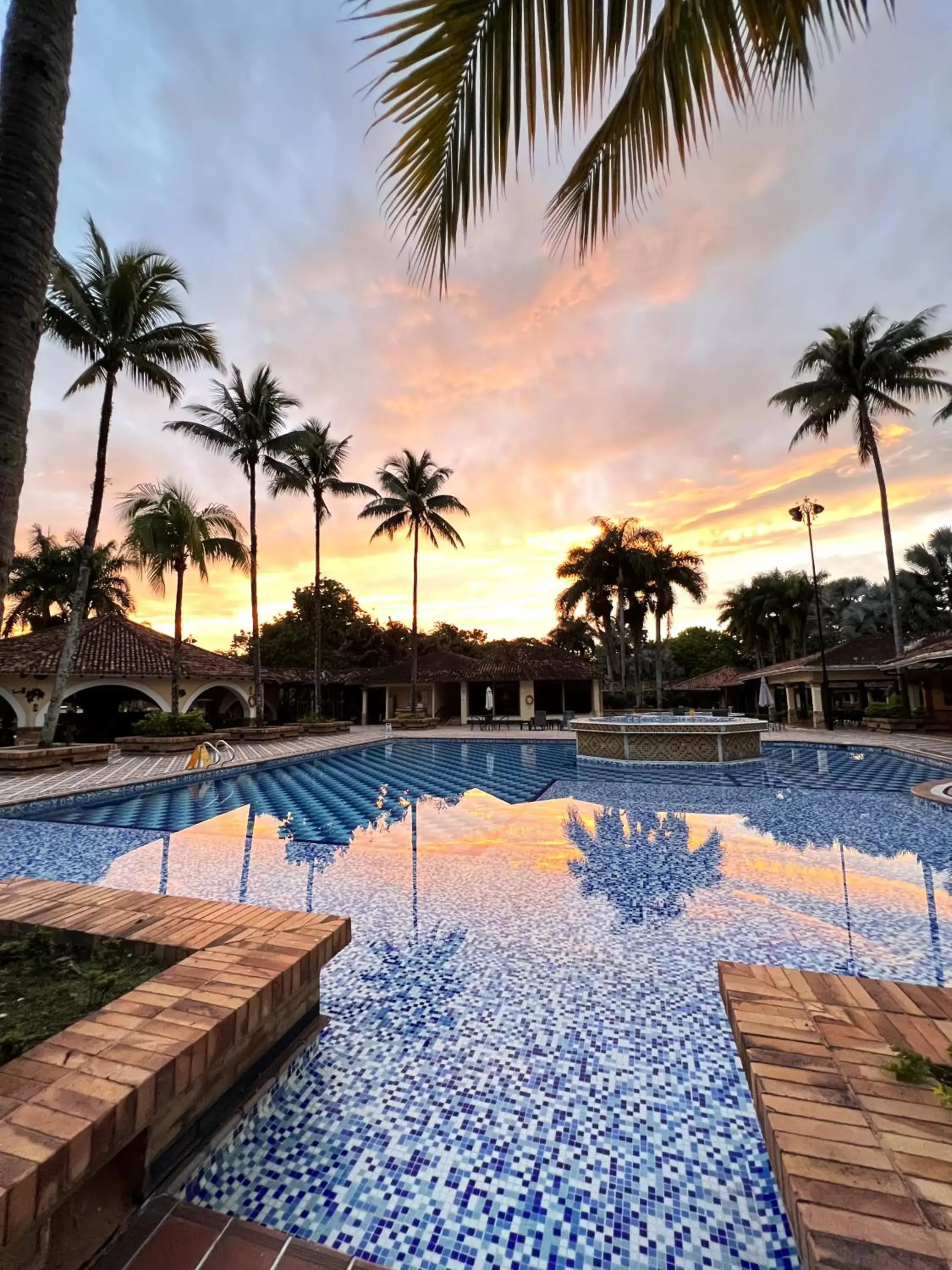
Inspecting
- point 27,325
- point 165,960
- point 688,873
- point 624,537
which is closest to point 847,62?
point 27,325

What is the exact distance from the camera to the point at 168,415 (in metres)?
20.3

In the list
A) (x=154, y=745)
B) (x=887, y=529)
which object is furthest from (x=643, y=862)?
(x=887, y=529)

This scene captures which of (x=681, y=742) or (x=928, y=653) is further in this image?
(x=928, y=653)

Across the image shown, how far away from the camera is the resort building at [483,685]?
3216cm

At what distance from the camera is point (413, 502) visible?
93.2 ft

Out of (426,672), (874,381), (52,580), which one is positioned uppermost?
(874,381)

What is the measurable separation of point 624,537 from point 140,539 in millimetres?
23962

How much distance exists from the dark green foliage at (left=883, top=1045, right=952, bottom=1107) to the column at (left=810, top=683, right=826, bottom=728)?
2837 cm

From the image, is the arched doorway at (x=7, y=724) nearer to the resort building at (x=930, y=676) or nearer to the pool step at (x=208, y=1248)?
the pool step at (x=208, y=1248)

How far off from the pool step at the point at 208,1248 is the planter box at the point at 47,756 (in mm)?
14774

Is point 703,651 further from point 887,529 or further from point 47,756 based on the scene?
point 47,756

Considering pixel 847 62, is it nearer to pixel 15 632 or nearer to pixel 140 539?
pixel 140 539

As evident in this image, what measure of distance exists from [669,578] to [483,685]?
12442mm

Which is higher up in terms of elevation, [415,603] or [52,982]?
[415,603]
